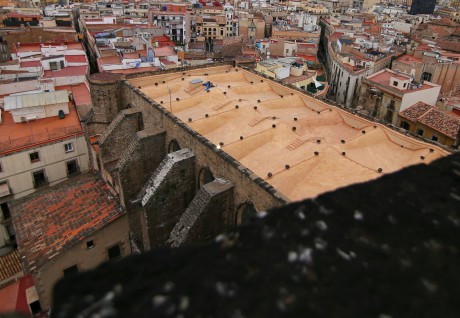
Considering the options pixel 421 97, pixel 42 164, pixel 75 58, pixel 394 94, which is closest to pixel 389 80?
pixel 394 94

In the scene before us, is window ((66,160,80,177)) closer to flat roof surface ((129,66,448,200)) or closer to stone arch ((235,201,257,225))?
flat roof surface ((129,66,448,200))

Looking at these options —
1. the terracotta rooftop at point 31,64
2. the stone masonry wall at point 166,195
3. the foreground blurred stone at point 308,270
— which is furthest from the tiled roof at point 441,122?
the terracotta rooftop at point 31,64

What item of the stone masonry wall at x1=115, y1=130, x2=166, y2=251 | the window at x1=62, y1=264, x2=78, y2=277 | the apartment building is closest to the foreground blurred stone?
the stone masonry wall at x1=115, y1=130, x2=166, y2=251

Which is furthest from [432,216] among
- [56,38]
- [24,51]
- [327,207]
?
[56,38]

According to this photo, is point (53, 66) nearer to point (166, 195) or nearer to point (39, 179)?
point (39, 179)

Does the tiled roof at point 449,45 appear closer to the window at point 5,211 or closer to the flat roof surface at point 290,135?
the flat roof surface at point 290,135

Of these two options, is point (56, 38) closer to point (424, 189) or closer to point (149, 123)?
point (149, 123)
